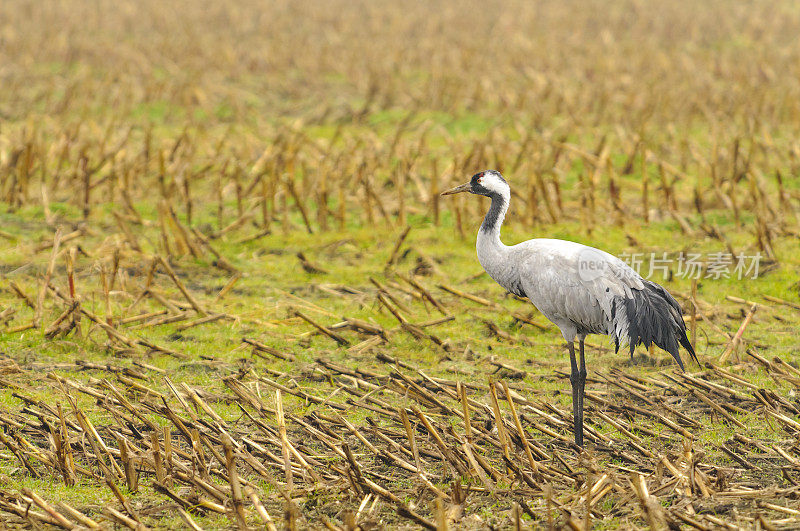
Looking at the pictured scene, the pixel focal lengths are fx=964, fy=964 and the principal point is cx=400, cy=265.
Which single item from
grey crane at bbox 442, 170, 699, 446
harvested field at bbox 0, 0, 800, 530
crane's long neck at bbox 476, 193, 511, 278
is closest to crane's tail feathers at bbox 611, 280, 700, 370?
grey crane at bbox 442, 170, 699, 446

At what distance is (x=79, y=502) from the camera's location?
446cm

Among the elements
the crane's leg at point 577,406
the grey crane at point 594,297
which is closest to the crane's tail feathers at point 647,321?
the grey crane at point 594,297

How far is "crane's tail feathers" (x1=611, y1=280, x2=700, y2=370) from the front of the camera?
5.35 m

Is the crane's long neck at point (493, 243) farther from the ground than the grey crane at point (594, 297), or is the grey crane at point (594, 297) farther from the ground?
the crane's long neck at point (493, 243)

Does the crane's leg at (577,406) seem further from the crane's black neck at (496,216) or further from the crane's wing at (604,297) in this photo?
the crane's black neck at (496,216)

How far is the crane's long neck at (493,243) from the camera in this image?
5676 millimetres

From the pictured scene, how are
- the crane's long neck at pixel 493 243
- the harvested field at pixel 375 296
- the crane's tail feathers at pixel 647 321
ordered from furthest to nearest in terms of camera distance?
the crane's long neck at pixel 493 243
the crane's tail feathers at pixel 647 321
the harvested field at pixel 375 296

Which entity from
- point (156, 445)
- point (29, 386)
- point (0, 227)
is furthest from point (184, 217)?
point (156, 445)

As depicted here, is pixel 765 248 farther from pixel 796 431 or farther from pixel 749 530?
pixel 749 530

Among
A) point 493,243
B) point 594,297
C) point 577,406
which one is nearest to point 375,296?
point 493,243

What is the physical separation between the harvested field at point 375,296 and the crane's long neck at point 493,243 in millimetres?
728

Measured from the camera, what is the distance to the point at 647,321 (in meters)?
5.34

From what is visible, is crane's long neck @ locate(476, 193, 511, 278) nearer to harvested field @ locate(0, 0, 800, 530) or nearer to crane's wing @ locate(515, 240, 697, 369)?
crane's wing @ locate(515, 240, 697, 369)

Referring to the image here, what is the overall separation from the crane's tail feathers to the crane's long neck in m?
0.72
